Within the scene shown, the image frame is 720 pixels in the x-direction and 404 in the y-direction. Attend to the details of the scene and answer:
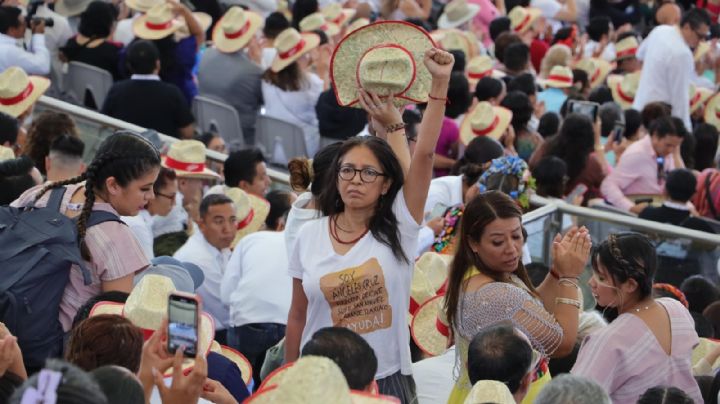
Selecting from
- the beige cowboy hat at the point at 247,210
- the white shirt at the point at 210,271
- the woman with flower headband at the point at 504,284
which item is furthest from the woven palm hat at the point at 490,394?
the beige cowboy hat at the point at 247,210

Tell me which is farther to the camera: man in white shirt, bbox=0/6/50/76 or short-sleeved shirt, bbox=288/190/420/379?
man in white shirt, bbox=0/6/50/76

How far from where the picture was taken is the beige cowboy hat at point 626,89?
12406mm

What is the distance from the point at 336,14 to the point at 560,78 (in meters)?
3.23

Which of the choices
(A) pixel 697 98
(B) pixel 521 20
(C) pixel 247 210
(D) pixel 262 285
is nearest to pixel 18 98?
(C) pixel 247 210

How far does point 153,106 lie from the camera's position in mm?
9195

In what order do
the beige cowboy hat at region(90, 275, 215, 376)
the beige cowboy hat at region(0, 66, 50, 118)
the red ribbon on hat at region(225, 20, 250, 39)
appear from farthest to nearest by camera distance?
the red ribbon on hat at region(225, 20, 250, 39) < the beige cowboy hat at region(0, 66, 50, 118) < the beige cowboy hat at region(90, 275, 215, 376)

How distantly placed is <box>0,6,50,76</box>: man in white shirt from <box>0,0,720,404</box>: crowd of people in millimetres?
21

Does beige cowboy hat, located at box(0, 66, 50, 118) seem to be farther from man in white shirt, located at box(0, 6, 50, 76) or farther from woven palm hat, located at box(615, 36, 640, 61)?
woven palm hat, located at box(615, 36, 640, 61)

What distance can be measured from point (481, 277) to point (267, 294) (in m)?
1.84

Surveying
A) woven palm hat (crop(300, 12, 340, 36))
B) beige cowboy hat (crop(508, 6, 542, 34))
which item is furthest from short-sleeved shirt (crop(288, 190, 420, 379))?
beige cowboy hat (crop(508, 6, 542, 34))

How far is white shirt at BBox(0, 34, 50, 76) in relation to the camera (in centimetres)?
952

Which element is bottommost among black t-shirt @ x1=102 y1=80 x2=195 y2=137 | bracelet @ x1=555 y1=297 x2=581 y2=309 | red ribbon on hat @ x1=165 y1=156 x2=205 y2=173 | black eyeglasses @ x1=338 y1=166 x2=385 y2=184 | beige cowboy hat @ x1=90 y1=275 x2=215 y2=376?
black t-shirt @ x1=102 y1=80 x2=195 y2=137

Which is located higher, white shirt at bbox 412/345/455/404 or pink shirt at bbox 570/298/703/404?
pink shirt at bbox 570/298/703/404

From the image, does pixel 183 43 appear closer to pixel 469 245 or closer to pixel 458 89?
pixel 458 89
